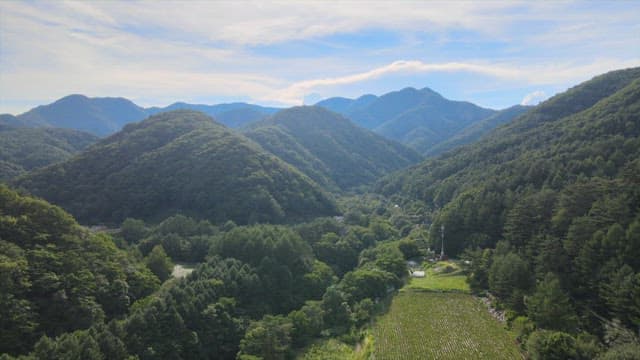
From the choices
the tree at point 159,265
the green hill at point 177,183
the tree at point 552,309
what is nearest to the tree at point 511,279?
the tree at point 552,309

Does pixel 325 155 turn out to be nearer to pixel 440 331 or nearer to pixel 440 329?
pixel 440 329

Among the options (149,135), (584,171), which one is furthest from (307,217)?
(584,171)

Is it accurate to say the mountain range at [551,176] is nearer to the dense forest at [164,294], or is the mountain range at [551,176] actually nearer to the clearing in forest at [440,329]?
the clearing in forest at [440,329]

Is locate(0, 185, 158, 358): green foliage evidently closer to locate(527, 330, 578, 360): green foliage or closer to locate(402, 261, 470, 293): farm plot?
locate(527, 330, 578, 360): green foliage

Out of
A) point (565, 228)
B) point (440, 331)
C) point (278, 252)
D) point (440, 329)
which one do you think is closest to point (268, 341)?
point (440, 331)

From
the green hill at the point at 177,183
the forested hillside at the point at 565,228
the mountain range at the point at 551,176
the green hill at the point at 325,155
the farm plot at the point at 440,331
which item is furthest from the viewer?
the green hill at the point at 325,155
